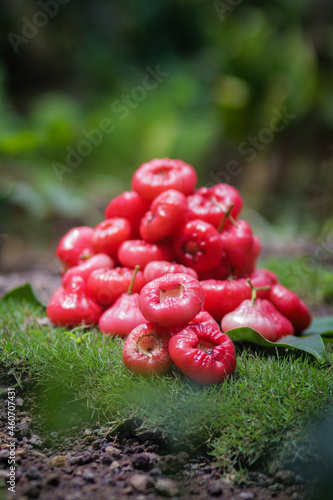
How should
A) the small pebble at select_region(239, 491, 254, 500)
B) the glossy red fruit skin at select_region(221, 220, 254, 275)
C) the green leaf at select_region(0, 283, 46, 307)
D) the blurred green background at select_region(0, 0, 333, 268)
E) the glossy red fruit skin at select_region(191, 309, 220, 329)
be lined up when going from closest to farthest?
the small pebble at select_region(239, 491, 254, 500) < the glossy red fruit skin at select_region(191, 309, 220, 329) < the glossy red fruit skin at select_region(221, 220, 254, 275) < the green leaf at select_region(0, 283, 46, 307) < the blurred green background at select_region(0, 0, 333, 268)

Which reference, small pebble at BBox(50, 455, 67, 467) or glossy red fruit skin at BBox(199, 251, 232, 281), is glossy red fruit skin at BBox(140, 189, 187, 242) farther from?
small pebble at BBox(50, 455, 67, 467)

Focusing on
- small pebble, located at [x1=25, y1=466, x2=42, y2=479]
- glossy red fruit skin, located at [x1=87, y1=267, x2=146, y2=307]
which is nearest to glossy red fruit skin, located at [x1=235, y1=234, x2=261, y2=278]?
glossy red fruit skin, located at [x1=87, y1=267, x2=146, y2=307]

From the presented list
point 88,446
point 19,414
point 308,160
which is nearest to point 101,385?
point 88,446

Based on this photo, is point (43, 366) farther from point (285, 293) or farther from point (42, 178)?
point (42, 178)

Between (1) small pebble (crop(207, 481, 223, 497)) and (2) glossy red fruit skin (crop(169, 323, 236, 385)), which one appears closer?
(1) small pebble (crop(207, 481, 223, 497))

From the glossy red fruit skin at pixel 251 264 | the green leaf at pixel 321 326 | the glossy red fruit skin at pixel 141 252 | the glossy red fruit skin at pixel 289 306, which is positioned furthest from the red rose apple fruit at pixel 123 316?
the green leaf at pixel 321 326

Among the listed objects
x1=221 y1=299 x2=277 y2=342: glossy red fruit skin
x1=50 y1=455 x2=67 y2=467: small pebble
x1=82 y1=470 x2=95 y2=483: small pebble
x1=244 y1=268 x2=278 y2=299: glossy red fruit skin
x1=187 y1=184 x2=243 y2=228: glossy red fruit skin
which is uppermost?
x1=187 y1=184 x2=243 y2=228: glossy red fruit skin
